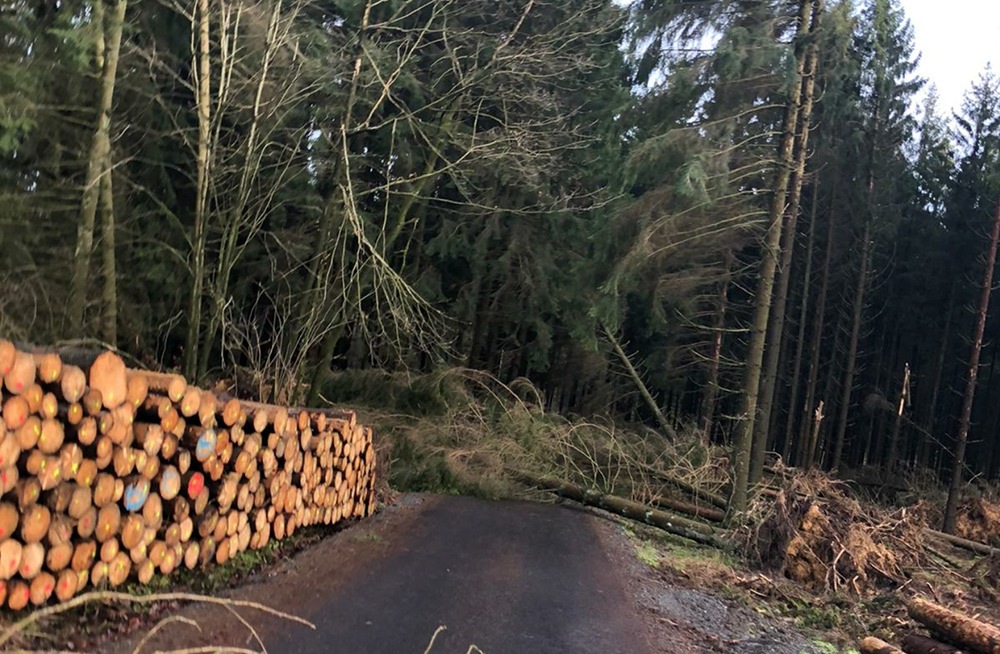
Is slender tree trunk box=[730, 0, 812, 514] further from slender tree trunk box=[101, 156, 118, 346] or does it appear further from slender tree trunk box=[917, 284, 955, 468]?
slender tree trunk box=[917, 284, 955, 468]

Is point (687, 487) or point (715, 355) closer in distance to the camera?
point (687, 487)

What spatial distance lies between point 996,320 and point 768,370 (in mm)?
18414

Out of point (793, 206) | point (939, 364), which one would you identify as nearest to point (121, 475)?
point (793, 206)

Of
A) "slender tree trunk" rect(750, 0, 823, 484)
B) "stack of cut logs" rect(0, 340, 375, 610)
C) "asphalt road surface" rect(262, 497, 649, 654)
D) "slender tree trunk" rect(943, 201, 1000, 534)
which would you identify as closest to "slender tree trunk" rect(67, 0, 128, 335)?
"stack of cut logs" rect(0, 340, 375, 610)

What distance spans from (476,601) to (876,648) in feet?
9.96

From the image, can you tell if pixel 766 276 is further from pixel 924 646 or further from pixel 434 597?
pixel 434 597

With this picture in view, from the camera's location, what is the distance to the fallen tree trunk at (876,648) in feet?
17.5

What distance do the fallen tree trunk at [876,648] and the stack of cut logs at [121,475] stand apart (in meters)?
4.97

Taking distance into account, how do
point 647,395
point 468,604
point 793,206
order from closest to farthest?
point 468,604, point 793,206, point 647,395

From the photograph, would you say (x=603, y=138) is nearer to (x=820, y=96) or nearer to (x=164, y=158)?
(x=820, y=96)

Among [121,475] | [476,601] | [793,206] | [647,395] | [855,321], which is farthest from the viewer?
[855,321]

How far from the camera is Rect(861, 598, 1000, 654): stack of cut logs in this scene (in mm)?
5301

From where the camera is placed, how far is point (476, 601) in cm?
588

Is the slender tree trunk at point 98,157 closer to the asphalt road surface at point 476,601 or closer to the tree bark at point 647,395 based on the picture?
the asphalt road surface at point 476,601
